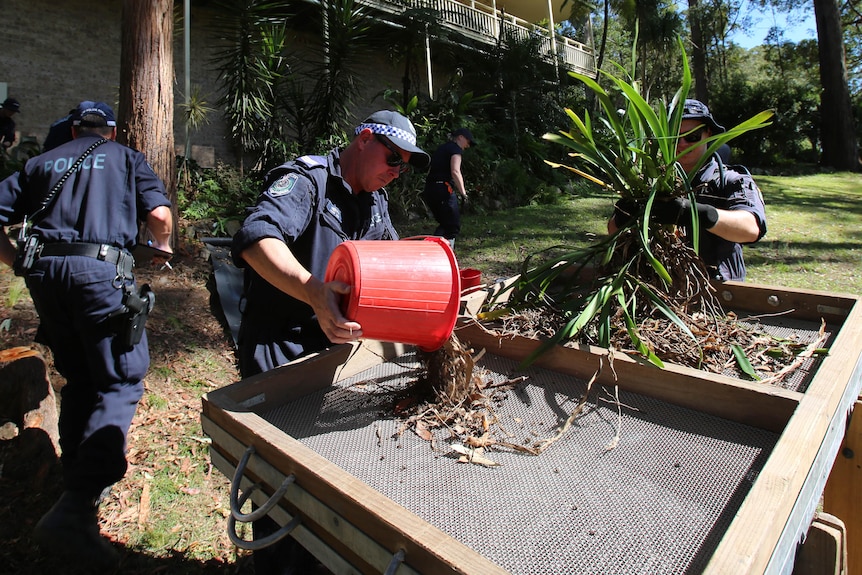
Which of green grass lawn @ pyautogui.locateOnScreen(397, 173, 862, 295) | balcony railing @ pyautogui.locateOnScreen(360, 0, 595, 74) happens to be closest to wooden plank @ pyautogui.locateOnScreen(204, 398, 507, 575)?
green grass lawn @ pyautogui.locateOnScreen(397, 173, 862, 295)

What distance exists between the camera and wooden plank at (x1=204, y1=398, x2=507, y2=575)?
839 mm

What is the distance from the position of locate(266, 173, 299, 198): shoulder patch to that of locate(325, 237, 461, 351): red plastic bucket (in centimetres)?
40

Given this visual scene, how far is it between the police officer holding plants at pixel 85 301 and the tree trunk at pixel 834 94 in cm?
2183

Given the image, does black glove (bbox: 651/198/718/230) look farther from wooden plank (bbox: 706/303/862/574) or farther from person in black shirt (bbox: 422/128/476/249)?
person in black shirt (bbox: 422/128/476/249)

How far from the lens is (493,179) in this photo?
36.2 ft

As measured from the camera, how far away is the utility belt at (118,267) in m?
2.37

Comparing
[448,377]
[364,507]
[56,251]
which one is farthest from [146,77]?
[364,507]

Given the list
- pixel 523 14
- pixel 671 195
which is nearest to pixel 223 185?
pixel 671 195

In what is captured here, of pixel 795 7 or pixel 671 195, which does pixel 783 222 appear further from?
pixel 795 7

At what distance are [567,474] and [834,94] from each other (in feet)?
73.0

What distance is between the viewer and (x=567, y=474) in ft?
4.14

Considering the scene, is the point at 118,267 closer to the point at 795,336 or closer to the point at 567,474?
the point at 567,474

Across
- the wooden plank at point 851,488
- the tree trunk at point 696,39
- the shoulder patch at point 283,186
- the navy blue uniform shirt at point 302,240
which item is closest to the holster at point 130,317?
the navy blue uniform shirt at point 302,240

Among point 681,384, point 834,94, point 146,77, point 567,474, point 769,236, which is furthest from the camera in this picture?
point 834,94
